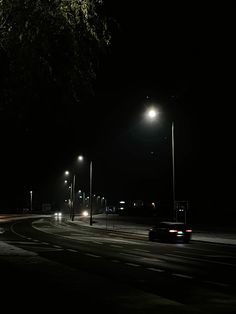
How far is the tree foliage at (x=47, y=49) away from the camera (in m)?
10.7

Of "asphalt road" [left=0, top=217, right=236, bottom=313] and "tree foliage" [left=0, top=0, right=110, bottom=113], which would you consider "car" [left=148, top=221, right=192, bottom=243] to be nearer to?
"asphalt road" [left=0, top=217, right=236, bottom=313]

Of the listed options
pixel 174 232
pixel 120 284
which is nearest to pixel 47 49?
pixel 120 284

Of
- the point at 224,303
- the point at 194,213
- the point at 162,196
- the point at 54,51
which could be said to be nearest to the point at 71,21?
the point at 54,51

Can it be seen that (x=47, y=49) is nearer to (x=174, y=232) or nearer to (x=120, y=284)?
(x=120, y=284)

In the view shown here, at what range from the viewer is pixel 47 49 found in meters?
11.3

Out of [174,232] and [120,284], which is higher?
[174,232]

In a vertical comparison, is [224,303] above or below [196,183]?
below

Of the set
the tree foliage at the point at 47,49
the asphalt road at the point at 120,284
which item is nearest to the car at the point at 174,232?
the asphalt road at the point at 120,284

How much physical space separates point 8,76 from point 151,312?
5.93m

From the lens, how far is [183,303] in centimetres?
1073

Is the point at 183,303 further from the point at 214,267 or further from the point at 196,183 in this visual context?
the point at 196,183

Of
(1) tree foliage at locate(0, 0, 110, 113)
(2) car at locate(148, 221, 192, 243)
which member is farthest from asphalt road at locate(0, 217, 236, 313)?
(2) car at locate(148, 221, 192, 243)

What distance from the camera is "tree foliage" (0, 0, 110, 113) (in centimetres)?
1070

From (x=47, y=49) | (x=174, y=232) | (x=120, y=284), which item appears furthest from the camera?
(x=174, y=232)
